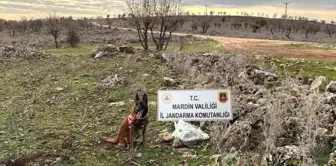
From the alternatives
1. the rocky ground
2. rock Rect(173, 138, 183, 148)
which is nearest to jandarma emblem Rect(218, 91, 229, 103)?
the rocky ground

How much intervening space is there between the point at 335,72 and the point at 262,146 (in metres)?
8.51

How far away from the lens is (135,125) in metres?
6.07

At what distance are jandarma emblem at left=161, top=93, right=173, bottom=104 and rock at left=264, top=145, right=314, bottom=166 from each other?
78.2 inches

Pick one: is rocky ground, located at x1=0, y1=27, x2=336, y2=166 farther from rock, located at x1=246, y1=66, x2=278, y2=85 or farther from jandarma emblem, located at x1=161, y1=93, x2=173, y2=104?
jandarma emblem, located at x1=161, y1=93, x2=173, y2=104

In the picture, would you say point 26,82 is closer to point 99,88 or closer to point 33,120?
point 99,88

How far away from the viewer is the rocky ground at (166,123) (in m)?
5.79

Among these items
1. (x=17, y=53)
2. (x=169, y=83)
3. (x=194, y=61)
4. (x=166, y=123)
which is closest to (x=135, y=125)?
(x=166, y=123)

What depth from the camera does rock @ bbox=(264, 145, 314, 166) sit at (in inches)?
192

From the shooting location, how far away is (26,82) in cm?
1221

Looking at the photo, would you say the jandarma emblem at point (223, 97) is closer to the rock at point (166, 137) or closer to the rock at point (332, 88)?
the rock at point (166, 137)

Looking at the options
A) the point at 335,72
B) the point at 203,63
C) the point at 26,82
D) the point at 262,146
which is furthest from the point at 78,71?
the point at 262,146

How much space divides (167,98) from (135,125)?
82 cm

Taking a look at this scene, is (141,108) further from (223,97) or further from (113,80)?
(113,80)

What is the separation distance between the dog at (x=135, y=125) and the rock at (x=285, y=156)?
1.78m
